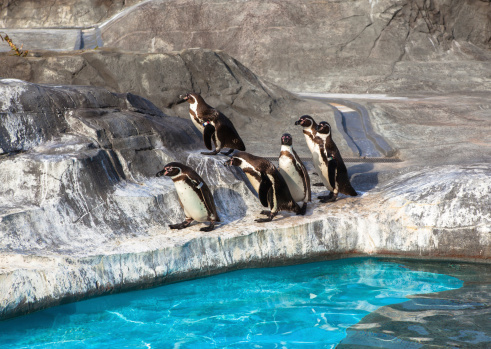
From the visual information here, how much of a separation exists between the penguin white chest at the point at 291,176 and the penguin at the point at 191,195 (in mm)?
955

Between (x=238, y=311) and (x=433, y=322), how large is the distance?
1.39 metres

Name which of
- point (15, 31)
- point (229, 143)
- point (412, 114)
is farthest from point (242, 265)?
point (15, 31)

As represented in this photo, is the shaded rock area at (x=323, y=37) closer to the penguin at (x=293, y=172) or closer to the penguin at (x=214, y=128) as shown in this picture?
the penguin at (x=214, y=128)

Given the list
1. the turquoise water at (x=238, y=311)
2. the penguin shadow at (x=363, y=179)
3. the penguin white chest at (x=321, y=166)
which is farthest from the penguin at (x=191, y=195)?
the penguin shadow at (x=363, y=179)

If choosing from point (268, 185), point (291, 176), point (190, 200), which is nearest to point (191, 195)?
point (190, 200)

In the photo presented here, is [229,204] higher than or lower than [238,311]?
higher

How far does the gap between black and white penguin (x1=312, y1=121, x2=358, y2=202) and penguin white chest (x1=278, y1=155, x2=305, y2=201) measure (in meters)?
0.31

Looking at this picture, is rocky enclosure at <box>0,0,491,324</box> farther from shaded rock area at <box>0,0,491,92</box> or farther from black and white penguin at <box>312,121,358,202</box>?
shaded rock area at <box>0,0,491,92</box>

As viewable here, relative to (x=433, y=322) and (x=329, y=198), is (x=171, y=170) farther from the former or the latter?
(x=433, y=322)

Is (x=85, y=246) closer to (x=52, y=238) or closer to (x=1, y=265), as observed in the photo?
(x=52, y=238)

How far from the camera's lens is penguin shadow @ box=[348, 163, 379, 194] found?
6295mm

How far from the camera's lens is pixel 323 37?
51.3 feet

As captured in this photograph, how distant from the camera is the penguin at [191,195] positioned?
197 inches

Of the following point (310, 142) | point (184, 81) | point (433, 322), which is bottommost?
point (433, 322)
